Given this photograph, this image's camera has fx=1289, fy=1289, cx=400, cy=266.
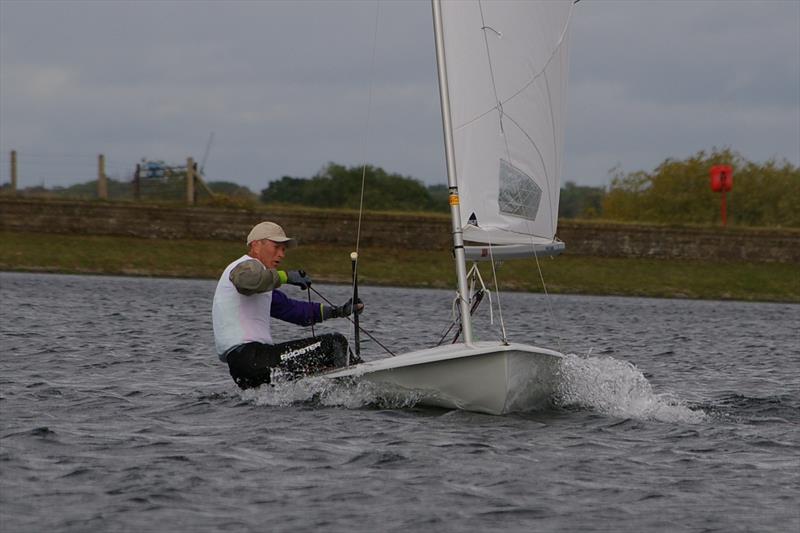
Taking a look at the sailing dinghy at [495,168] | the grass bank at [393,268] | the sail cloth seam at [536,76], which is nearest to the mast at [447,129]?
the sailing dinghy at [495,168]

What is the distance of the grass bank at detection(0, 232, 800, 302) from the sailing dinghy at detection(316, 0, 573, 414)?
32443 millimetres

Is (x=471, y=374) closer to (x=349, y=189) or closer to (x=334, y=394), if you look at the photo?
(x=334, y=394)

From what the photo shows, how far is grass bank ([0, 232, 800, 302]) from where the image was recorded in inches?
1820

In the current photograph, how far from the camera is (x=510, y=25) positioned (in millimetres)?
12844

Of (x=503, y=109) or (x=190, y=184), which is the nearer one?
(x=503, y=109)

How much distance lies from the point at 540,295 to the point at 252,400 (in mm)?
33800

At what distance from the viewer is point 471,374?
1138 cm

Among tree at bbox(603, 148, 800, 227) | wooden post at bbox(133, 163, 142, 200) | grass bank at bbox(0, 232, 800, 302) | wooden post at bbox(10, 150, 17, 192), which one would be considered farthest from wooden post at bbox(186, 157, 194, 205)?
tree at bbox(603, 148, 800, 227)

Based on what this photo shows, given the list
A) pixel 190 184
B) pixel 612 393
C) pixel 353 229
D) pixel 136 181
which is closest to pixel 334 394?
pixel 612 393

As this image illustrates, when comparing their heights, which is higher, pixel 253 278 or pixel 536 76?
pixel 536 76

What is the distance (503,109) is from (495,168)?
0.61m

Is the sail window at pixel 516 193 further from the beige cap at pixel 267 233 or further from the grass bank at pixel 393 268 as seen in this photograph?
the grass bank at pixel 393 268

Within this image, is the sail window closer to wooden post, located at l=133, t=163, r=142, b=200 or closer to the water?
the water

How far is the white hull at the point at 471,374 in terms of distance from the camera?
11242 mm
